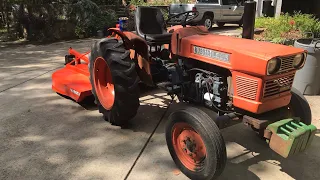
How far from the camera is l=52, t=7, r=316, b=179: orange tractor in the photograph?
7.82 ft

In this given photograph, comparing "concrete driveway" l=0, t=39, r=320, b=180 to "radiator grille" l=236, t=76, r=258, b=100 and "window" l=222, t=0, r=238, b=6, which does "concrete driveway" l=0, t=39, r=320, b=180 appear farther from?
"window" l=222, t=0, r=238, b=6

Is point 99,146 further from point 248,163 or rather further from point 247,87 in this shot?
point 247,87

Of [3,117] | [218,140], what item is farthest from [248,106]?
[3,117]

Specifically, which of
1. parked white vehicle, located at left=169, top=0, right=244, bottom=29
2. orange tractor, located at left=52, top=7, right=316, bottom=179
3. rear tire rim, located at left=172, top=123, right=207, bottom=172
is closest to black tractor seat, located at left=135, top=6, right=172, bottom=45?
orange tractor, located at left=52, top=7, right=316, bottom=179

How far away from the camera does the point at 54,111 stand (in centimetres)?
409

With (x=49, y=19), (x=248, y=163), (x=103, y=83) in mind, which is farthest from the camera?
(x=49, y=19)

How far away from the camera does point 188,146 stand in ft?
8.64

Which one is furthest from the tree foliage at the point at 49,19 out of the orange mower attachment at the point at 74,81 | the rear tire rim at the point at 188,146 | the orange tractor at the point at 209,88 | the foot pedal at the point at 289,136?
the foot pedal at the point at 289,136

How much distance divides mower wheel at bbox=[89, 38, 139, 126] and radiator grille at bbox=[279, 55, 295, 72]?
5.05 ft

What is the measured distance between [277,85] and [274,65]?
24 cm

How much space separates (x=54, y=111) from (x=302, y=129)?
3.13m

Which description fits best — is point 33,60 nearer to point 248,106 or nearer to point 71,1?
point 71,1

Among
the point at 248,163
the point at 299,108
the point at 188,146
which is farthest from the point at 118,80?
the point at 299,108

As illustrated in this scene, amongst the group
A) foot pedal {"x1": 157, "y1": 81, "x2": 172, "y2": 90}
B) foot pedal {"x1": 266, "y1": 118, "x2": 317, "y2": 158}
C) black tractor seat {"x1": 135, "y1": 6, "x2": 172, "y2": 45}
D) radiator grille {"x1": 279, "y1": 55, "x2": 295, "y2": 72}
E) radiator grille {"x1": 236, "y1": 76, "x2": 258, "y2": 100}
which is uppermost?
black tractor seat {"x1": 135, "y1": 6, "x2": 172, "y2": 45}
